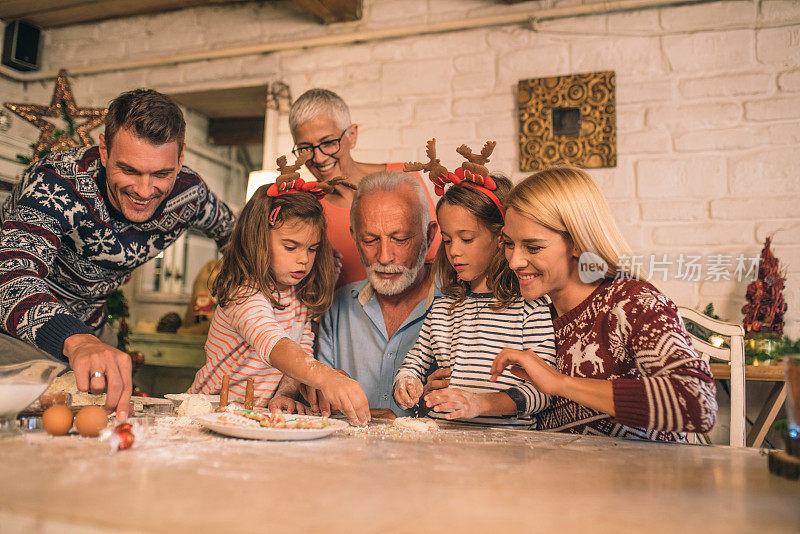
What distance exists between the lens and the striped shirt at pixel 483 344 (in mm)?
1629

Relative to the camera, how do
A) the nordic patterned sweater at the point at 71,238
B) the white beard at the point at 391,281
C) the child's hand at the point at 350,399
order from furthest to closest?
the white beard at the point at 391,281
the nordic patterned sweater at the point at 71,238
the child's hand at the point at 350,399

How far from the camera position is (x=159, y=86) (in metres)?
4.23

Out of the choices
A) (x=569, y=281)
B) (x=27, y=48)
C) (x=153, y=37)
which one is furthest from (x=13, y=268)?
(x=27, y=48)

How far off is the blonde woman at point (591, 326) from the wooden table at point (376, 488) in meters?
0.17

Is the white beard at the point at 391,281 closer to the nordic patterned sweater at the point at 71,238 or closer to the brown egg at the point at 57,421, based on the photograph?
the nordic patterned sweater at the point at 71,238

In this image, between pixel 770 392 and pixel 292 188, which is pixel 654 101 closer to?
pixel 770 392

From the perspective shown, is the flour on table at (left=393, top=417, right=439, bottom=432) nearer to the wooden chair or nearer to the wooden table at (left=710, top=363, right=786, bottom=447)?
the wooden chair

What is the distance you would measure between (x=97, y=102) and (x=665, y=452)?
4491 millimetres

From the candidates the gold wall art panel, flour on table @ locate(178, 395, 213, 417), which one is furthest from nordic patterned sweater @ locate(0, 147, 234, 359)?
the gold wall art panel

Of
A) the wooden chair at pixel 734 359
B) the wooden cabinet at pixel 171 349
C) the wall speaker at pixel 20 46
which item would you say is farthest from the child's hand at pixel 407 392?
the wall speaker at pixel 20 46

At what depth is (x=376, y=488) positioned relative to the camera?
81 cm

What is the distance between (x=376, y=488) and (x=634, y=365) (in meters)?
0.94

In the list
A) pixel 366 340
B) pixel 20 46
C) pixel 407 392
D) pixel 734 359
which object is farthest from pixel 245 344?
pixel 20 46

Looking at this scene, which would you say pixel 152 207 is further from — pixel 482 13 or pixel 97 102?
pixel 97 102
